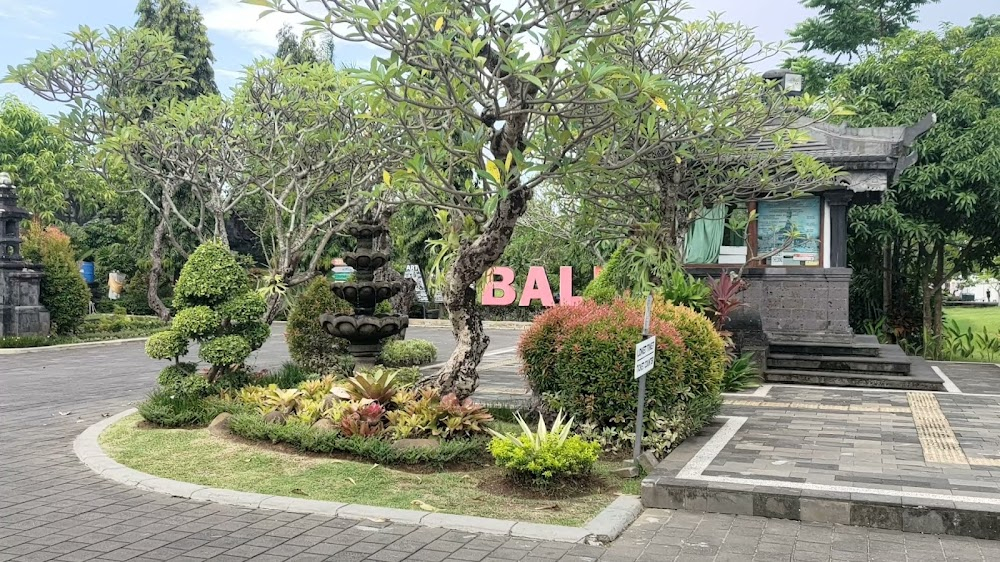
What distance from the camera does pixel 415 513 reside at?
5.60 meters

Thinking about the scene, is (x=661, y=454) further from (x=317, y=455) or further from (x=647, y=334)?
(x=317, y=455)

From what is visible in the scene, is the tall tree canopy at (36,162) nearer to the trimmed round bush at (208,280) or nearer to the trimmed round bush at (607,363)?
the trimmed round bush at (208,280)

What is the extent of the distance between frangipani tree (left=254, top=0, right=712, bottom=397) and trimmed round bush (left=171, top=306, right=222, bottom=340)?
9.30 feet

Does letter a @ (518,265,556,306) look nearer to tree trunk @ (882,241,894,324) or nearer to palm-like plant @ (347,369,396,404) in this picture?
tree trunk @ (882,241,894,324)

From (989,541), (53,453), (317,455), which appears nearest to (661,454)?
(989,541)

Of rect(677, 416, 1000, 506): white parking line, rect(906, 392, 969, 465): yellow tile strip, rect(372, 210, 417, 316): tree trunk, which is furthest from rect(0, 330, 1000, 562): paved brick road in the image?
rect(372, 210, 417, 316): tree trunk

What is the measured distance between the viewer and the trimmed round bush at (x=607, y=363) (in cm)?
747

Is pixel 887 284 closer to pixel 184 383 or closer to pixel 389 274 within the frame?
pixel 389 274

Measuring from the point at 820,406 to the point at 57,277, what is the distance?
67.3ft

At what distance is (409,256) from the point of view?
34.1 metres

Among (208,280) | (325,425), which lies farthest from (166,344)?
(325,425)

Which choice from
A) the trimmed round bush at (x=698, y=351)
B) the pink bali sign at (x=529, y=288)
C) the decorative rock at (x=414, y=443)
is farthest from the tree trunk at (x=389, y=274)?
the pink bali sign at (x=529, y=288)

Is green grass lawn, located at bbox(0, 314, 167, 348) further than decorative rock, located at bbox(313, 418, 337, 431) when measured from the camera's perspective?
Yes

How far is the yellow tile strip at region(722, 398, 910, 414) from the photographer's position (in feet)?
33.3
